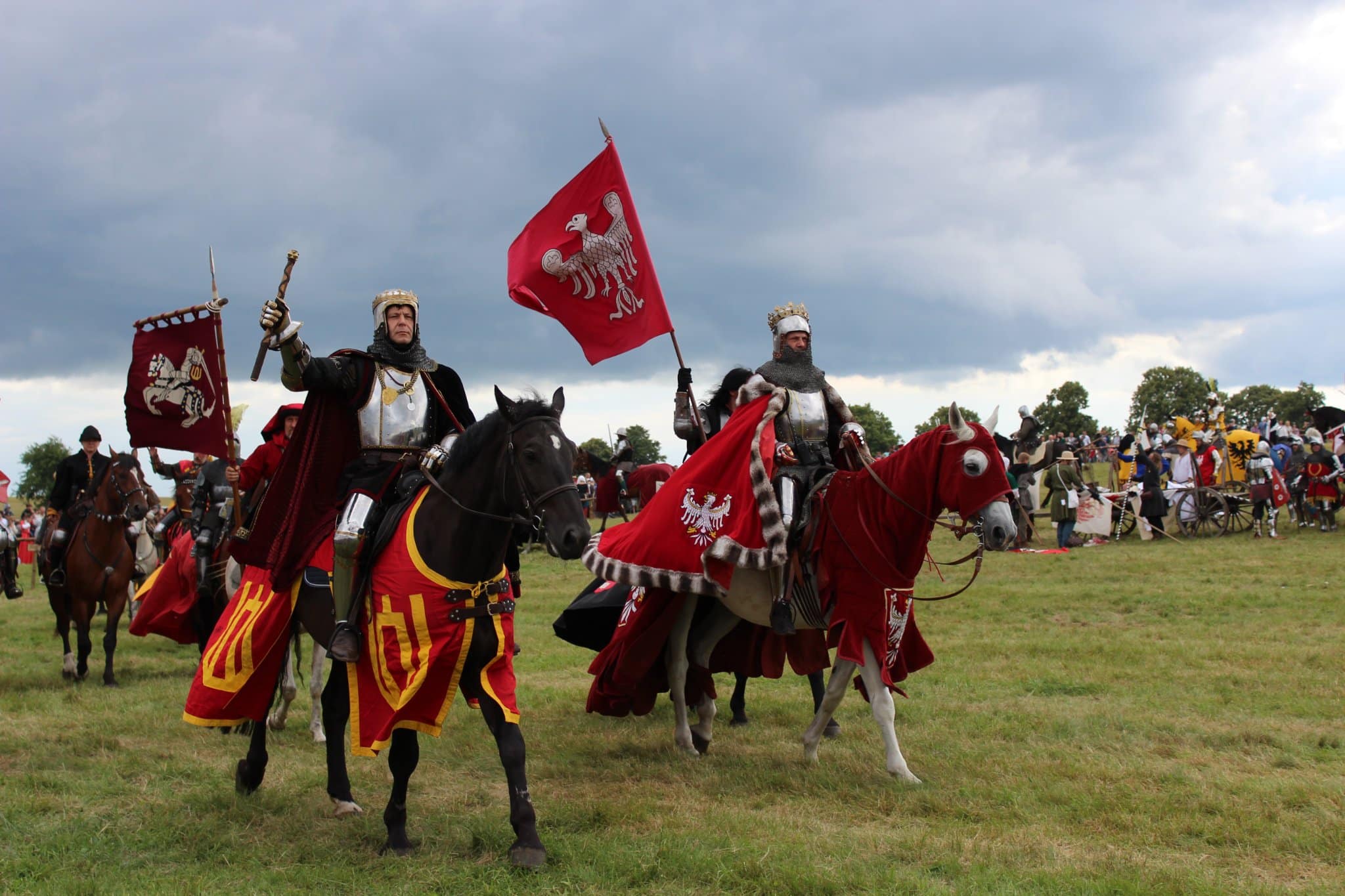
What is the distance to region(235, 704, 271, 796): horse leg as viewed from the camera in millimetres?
6078

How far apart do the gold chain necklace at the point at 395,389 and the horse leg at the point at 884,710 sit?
3162 millimetres

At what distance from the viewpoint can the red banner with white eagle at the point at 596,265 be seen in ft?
24.3

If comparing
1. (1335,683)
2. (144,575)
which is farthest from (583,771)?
(144,575)

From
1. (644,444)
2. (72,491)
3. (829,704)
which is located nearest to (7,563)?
(72,491)

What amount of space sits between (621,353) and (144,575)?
10.6 m

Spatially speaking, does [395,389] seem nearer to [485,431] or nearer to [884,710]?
[485,431]

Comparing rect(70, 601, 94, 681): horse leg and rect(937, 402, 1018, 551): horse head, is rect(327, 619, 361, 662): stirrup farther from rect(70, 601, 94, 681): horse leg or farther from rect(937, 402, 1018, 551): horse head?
rect(70, 601, 94, 681): horse leg

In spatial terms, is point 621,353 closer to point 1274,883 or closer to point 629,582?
point 629,582

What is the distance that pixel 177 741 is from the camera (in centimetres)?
770

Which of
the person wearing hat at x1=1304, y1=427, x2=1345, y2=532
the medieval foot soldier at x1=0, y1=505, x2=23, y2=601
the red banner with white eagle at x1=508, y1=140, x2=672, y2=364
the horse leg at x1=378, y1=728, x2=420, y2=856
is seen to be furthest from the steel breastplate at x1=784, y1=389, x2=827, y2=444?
the person wearing hat at x1=1304, y1=427, x2=1345, y2=532

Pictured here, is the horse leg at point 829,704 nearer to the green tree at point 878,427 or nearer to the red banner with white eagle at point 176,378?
the red banner with white eagle at point 176,378

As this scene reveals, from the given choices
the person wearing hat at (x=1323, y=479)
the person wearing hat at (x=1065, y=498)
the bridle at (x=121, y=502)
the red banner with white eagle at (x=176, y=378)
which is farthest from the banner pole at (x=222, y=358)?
the person wearing hat at (x=1323, y=479)

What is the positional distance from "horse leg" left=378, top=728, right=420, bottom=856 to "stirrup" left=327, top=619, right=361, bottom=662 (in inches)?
18.3

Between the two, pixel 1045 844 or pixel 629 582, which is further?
pixel 629 582
